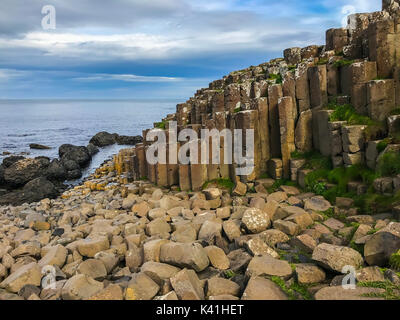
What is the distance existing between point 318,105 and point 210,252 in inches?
282

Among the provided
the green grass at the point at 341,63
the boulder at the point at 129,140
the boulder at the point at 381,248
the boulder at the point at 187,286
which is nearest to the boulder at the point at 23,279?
the boulder at the point at 187,286

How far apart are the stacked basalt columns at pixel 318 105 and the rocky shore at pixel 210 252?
3.95 feet

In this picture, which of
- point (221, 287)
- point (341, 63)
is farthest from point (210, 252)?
point (341, 63)

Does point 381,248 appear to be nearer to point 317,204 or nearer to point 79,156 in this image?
point 317,204

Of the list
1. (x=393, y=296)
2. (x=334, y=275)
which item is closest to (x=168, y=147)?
(x=334, y=275)

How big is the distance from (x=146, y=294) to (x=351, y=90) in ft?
28.9

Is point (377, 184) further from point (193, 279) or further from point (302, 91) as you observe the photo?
point (193, 279)

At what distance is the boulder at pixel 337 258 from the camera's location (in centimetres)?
575

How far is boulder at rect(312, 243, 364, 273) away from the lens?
575 cm

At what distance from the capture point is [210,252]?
699 cm

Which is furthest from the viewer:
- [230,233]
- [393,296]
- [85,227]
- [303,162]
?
[303,162]

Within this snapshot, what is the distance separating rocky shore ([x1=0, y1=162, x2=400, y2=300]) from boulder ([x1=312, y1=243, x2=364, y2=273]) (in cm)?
2

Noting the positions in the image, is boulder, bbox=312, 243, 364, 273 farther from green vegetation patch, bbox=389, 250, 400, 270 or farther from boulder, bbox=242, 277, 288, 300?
boulder, bbox=242, 277, 288, 300

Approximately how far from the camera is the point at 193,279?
5.88 meters
